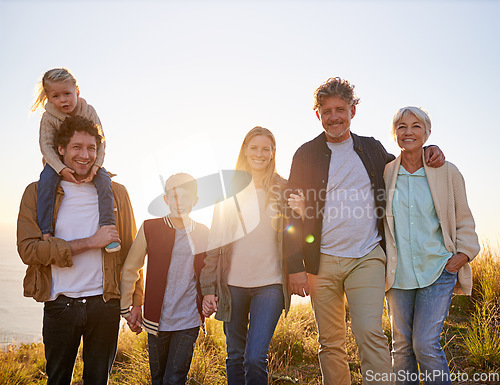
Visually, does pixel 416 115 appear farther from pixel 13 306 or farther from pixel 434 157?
pixel 13 306

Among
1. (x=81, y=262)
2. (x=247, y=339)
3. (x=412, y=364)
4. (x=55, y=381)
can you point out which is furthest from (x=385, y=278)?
(x=55, y=381)

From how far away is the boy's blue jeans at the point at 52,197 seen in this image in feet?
10.0

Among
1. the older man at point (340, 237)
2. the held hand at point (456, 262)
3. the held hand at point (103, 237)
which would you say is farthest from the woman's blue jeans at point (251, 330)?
the held hand at point (456, 262)

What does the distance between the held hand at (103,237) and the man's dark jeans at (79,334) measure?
1.35 feet

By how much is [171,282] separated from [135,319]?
1.45ft

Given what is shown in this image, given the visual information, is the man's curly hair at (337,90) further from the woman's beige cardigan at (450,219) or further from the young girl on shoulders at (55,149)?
the young girl on shoulders at (55,149)

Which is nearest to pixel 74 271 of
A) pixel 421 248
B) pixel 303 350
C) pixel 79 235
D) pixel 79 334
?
pixel 79 235

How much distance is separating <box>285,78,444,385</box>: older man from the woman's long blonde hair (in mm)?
2350

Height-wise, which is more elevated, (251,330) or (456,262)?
(456,262)

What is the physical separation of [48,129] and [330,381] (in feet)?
11.0

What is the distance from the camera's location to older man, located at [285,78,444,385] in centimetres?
323

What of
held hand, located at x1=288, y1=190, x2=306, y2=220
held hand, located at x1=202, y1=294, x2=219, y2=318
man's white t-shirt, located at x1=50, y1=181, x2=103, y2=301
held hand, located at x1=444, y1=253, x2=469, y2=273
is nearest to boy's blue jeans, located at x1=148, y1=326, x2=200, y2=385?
held hand, located at x1=202, y1=294, x2=219, y2=318

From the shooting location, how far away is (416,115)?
11.3 ft

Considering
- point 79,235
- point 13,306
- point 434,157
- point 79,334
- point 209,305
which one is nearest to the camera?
point 79,334
